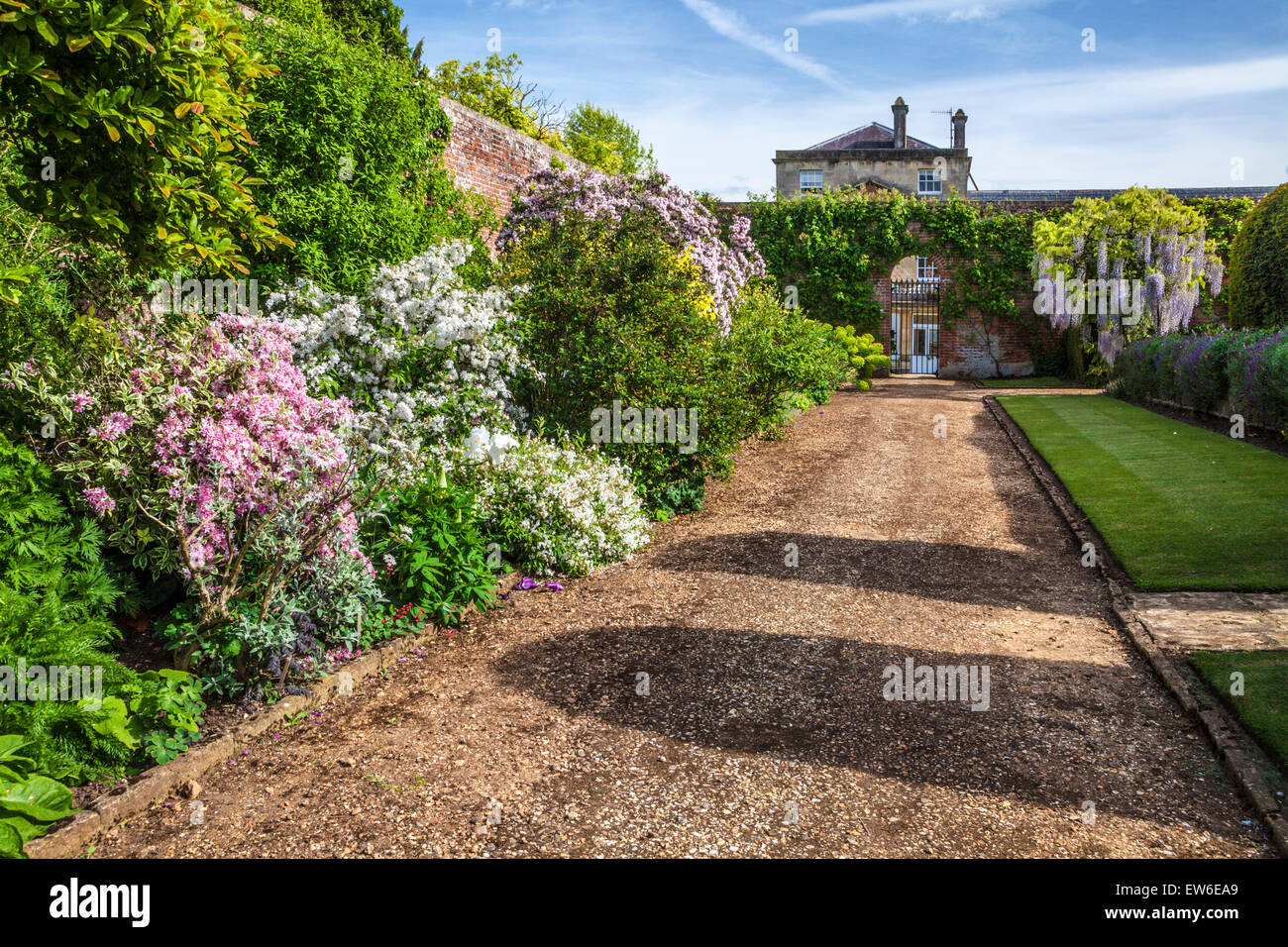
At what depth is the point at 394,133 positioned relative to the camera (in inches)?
385

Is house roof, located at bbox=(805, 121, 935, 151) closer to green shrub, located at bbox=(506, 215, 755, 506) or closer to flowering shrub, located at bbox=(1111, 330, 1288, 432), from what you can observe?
flowering shrub, located at bbox=(1111, 330, 1288, 432)

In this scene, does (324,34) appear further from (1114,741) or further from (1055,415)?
(1055,415)

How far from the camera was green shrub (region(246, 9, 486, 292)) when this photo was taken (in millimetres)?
8828

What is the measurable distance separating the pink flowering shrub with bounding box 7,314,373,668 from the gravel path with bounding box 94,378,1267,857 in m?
0.81

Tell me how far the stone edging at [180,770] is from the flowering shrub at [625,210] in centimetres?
661

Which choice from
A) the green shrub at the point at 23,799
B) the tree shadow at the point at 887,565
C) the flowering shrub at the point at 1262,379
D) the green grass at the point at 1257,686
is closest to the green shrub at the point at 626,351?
the tree shadow at the point at 887,565

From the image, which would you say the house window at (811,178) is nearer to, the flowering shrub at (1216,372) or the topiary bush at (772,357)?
the flowering shrub at (1216,372)

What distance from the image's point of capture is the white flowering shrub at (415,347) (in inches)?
315

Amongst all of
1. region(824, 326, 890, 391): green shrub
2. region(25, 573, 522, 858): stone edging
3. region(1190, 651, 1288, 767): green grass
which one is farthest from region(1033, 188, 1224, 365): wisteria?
region(25, 573, 522, 858): stone edging

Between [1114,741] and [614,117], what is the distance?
37.3 m

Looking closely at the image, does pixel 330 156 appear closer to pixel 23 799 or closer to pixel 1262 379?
pixel 23 799

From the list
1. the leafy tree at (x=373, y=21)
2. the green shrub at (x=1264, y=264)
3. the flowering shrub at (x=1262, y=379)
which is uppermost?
the leafy tree at (x=373, y=21)

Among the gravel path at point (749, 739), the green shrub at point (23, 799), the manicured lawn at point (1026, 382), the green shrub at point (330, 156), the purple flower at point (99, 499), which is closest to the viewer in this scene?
the green shrub at point (23, 799)
